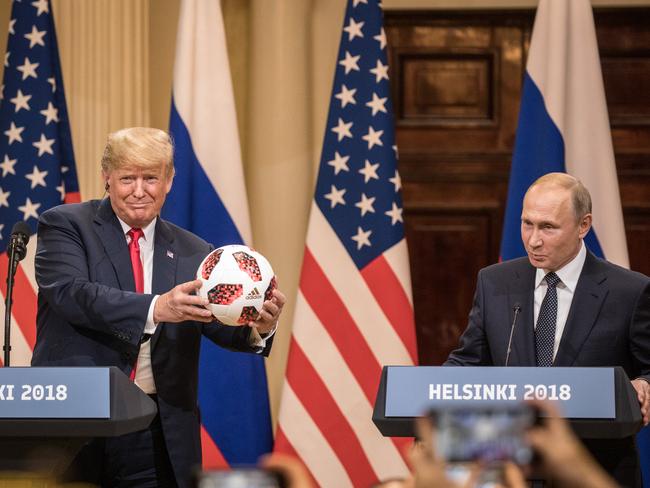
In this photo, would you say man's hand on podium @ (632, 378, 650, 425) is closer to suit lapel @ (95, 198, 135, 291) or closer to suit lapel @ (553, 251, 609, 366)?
suit lapel @ (553, 251, 609, 366)

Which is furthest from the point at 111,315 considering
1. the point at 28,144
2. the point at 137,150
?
the point at 28,144

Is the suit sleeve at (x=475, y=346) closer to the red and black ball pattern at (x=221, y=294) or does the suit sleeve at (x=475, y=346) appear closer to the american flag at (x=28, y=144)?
the red and black ball pattern at (x=221, y=294)

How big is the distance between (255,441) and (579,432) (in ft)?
9.58

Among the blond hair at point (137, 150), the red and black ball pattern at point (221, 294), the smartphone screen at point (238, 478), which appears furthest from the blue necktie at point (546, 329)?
the smartphone screen at point (238, 478)

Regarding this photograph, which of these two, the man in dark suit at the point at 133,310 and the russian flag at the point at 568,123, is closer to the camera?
the man in dark suit at the point at 133,310

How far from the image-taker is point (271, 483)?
137 cm

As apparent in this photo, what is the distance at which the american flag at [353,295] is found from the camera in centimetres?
537

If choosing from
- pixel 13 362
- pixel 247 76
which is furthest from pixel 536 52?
pixel 13 362

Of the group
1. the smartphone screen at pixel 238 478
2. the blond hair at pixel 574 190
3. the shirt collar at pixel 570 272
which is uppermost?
the blond hair at pixel 574 190

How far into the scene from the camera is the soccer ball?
2.91m

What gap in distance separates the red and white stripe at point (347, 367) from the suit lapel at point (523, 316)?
1.85m

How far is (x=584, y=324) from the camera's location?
3352mm

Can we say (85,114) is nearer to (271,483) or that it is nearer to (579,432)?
(579,432)

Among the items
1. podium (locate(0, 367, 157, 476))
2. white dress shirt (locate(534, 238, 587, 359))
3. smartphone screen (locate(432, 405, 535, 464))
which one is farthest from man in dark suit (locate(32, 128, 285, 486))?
smartphone screen (locate(432, 405, 535, 464))
